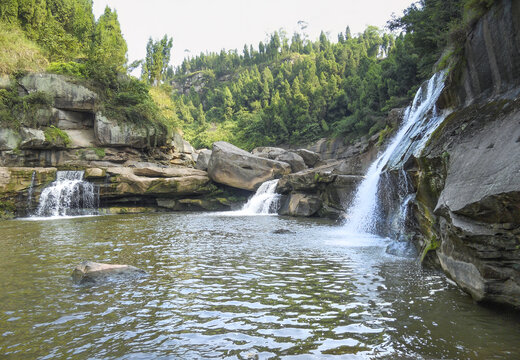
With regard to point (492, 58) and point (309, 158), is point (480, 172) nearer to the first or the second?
point (492, 58)

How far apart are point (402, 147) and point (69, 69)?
86.6 feet

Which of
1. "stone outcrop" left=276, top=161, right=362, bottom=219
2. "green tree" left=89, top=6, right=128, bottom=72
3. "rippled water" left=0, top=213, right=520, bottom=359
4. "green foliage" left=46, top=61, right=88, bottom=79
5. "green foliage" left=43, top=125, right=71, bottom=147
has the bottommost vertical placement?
"rippled water" left=0, top=213, right=520, bottom=359

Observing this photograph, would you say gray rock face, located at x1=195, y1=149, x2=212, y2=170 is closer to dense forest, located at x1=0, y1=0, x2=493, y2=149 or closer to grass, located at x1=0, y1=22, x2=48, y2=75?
dense forest, located at x1=0, y1=0, x2=493, y2=149

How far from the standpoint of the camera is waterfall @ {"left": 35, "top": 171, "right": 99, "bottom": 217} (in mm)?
20641

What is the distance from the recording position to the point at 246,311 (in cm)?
470

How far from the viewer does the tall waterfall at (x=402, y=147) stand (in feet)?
33.4

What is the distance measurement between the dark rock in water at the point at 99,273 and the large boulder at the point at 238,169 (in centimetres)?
1893

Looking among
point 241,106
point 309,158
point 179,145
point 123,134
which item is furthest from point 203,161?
point 241,106

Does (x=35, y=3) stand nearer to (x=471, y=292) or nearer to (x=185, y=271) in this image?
(x=185, y=271)

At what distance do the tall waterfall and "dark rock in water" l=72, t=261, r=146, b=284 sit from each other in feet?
24.4

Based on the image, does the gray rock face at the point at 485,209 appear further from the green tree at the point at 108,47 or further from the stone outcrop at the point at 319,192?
the green tree at the point at 108,47

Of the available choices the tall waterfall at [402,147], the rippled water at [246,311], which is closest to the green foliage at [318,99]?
the tall waterfall at [402,147]

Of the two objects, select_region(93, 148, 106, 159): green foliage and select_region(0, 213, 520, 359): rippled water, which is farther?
select_region(93, 148, 106, 159): green foliage

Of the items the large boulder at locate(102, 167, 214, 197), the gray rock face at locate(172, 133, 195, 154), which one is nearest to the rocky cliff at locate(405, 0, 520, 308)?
the large boulder at locate(102, 167, 214, 197)
